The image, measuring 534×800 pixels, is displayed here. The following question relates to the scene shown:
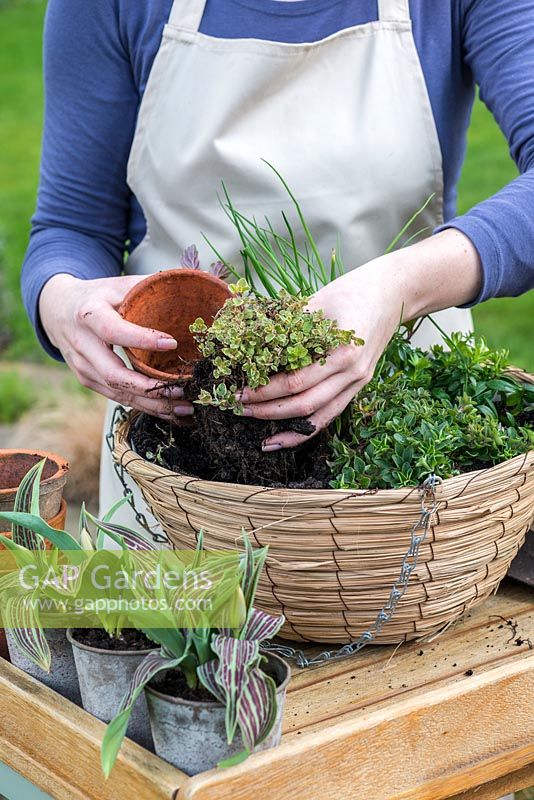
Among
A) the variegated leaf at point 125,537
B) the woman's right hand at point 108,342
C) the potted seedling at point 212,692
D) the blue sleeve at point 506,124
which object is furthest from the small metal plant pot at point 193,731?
the blue sleeve at point 506,124

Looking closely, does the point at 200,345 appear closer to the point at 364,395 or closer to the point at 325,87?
the point at 364,395

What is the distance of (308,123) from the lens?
4.81 ft

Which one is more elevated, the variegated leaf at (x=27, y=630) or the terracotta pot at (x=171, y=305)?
the terracotta pot at (x=171, y=305)

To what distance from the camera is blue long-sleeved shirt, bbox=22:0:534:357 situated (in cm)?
136

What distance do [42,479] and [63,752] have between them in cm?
37

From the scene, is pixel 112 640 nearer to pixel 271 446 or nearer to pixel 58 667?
pixel 58 667

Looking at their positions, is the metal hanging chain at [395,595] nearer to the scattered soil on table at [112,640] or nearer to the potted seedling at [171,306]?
the scattered soil on table at [112,640]

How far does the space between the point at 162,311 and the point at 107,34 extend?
55 cm

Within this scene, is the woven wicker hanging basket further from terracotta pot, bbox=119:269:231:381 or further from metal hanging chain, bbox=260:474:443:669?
terracotta pot, bbox=119:269:231:381

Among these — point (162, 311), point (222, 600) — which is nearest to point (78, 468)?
point (162, 311)

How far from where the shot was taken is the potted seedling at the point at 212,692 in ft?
2.65

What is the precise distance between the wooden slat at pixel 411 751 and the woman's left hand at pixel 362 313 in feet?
1.01

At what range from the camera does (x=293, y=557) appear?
1.01 m

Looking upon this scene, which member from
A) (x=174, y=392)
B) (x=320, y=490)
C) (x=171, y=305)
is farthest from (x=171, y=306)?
(x=320, y=490)
